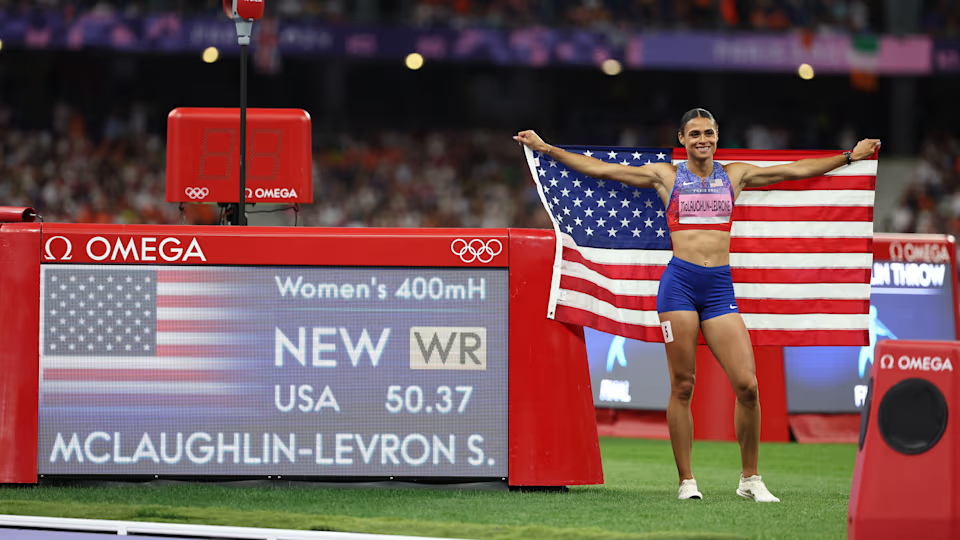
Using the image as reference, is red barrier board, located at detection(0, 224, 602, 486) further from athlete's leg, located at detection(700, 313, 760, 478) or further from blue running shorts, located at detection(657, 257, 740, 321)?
athlete's leg, located at detection(700, 313, 760, 478)

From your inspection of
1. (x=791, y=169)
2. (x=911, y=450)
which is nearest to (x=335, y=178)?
(x=791, y=169)

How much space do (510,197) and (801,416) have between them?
14865mm

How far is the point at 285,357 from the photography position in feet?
20.5

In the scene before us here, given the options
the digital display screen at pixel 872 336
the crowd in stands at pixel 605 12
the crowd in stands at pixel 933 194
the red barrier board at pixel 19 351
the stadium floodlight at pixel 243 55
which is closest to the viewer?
the red barrier board at pixel 19 351

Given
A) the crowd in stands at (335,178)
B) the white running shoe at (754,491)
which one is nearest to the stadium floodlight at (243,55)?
the white running shoe at (754,491)

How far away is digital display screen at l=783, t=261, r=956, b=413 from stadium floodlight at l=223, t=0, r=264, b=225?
4800mm

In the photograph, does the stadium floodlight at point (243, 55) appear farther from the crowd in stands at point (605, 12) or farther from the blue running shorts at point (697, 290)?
the crowd in stands at point (605, 12)

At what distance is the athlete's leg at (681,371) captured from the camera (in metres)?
6.28

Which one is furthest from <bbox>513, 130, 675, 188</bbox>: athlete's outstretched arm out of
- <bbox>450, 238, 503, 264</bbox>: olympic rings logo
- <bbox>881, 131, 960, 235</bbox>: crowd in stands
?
<bbox>881, 131, 960, 235</bbox>: crowd in stands

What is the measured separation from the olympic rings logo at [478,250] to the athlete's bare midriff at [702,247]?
35.6 inches

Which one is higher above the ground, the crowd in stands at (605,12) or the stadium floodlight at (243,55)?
the crowd in stands at (605,12)

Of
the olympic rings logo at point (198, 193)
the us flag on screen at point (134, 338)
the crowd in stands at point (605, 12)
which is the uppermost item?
the crowd in stands at point (605, 12)

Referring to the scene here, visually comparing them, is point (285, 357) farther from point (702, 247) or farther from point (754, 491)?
point (754, 491)

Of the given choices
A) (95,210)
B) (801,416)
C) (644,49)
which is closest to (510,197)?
(644,49)
